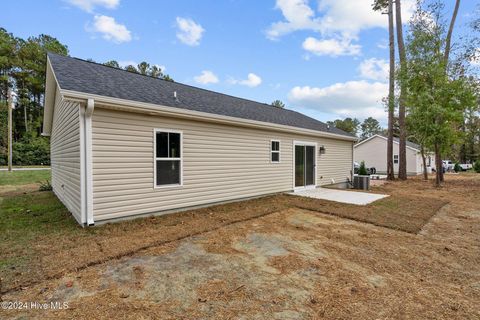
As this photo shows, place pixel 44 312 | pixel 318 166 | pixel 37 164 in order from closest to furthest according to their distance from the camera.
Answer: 1. pixel 44 312
2. pixel 318 166
3. pixel 37 164

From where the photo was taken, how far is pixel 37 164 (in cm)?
2538

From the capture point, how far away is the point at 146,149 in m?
5.45

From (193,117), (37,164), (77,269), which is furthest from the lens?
(37,164)

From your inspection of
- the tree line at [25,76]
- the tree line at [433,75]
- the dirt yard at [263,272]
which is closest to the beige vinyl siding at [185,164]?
the dirt yard at [263,272]

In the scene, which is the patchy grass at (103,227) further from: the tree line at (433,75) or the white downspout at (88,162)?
the tree line at (433,75)

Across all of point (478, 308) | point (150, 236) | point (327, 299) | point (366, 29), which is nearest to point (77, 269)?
point (150, 236)

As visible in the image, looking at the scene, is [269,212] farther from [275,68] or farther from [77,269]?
[275,68]

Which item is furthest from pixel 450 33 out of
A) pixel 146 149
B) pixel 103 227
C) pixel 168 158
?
pixel 103 227

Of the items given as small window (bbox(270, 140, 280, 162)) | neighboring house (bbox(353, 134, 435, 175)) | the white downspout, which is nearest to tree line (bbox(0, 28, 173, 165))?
small window (bbox(270, 140, 280, 162))

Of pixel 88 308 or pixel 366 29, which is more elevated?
pixel 366 29

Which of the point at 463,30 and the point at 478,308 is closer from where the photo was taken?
the point at 478,308

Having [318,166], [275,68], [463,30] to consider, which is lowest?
[318,166]

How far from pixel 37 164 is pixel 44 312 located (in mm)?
30176

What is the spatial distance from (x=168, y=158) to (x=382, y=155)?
26.4m
